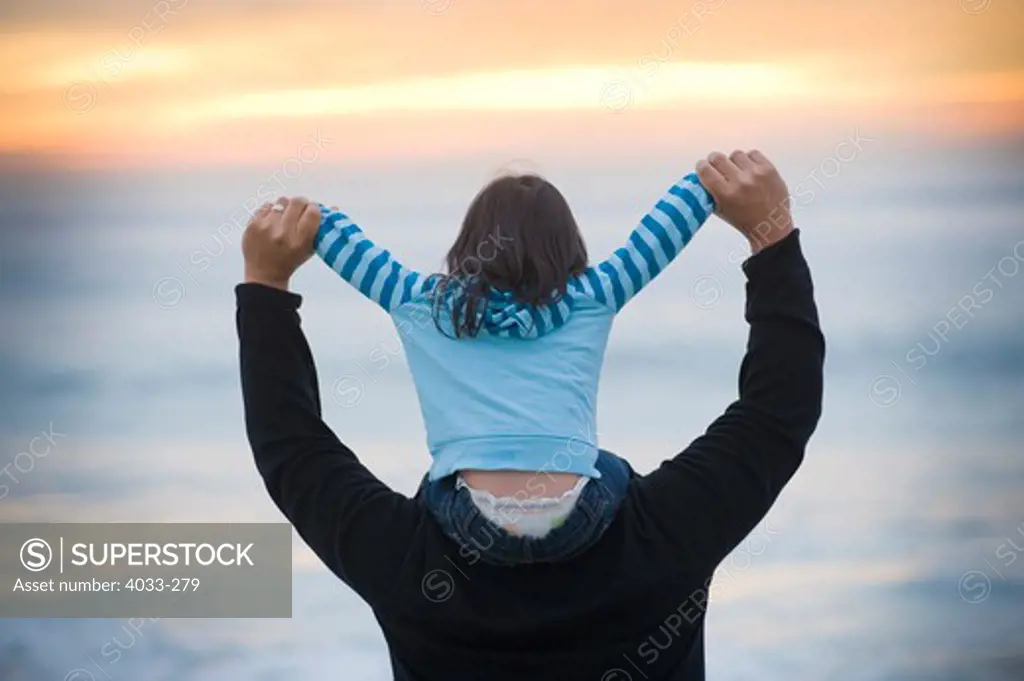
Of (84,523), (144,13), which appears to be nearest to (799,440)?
(84,523)

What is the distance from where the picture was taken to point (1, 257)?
7.52 ft

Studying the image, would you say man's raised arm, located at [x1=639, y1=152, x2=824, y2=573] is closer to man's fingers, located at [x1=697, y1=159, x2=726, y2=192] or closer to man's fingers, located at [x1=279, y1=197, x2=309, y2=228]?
man's fingers, located at [x1=697, y1=159, x2=726, y2=192]

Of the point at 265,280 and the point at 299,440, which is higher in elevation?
the point at 265,280

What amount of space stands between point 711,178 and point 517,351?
6.9 inches

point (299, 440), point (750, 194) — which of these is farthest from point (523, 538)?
point (750, 194)

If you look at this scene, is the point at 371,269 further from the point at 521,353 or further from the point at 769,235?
the point at 769,235

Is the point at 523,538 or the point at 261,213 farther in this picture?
the point at 261,213

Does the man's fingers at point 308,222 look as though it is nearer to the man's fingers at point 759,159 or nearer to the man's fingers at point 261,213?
the man's fingers at point 261,213

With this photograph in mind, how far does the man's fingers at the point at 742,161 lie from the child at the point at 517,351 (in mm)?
31

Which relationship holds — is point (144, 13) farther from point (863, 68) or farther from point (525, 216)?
point (525, 216)

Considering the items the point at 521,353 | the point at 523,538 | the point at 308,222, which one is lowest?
the point at 523,538

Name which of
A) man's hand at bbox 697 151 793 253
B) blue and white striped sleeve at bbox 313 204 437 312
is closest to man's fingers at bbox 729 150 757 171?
man's hand at bbox 697 151 793 253

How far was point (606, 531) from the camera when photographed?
1001 millimetres

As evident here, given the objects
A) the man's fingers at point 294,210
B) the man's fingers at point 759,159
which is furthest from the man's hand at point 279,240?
the man's fingers at point 759,159
